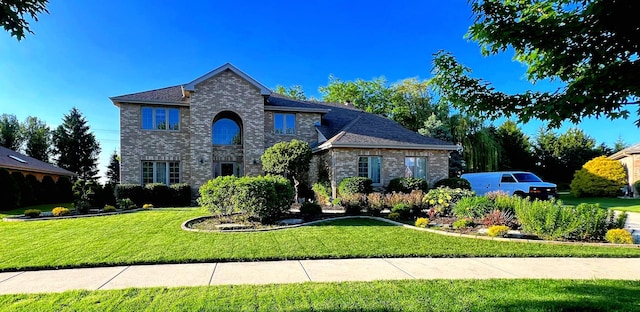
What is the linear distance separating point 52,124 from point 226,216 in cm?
3909

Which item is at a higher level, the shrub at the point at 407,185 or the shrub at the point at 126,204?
the shrub at the point at 407,185

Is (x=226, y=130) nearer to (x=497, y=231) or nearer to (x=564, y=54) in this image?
(x=497, y=231)

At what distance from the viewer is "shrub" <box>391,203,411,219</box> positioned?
448 inches

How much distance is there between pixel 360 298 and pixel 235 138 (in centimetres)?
1688

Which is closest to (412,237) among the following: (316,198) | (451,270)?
(451,270)

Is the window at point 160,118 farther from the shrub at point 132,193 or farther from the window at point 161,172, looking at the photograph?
the shrub at point 132,193

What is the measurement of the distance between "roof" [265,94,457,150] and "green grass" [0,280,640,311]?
1172 cm

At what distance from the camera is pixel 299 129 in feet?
67.2

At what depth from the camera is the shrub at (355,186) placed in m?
15.2

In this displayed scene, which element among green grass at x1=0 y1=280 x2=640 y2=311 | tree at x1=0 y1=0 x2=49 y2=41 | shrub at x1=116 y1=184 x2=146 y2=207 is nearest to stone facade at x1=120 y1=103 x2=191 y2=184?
shrub at x1=116 y1=184 x2=146 y2=207

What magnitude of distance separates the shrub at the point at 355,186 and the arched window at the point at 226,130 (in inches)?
298

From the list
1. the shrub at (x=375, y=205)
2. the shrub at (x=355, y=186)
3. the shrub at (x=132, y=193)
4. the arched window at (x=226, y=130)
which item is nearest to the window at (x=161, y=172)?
the shrub at (x=132, y=193)

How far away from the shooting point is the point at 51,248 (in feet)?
23.4

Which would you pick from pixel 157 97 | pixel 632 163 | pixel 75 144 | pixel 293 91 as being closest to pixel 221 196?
pixel 157 97
